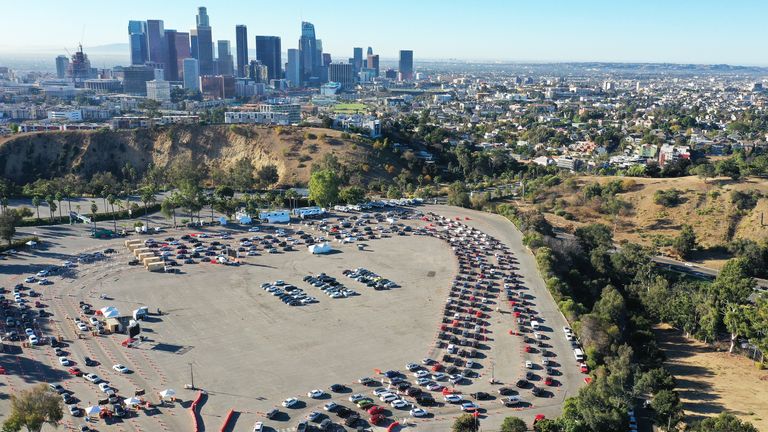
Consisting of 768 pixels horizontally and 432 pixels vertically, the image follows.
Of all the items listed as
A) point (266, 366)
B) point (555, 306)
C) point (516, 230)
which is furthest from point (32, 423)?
point (516, 230)

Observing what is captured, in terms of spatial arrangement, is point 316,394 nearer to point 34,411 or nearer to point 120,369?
point 120,369

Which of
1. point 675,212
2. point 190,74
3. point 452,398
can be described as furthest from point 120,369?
point 190,74

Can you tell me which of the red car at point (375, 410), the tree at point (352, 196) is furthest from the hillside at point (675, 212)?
the red car at point (375, 410)

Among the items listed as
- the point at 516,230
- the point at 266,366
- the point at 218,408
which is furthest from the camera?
the point at 516,230

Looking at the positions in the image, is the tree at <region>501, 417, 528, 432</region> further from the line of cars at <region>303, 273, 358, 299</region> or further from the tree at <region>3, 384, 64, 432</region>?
the line of cars at <region>303, 273, 358, 299</region>

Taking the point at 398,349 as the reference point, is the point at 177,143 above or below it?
above

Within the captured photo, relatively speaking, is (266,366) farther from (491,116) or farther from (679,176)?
(491,116)

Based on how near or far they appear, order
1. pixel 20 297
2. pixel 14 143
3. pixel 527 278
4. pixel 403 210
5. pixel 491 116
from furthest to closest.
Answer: pixel 491 116 < pixel 14 143 < pixel 403 210 < pixel 527 278 < pixel 20 297
